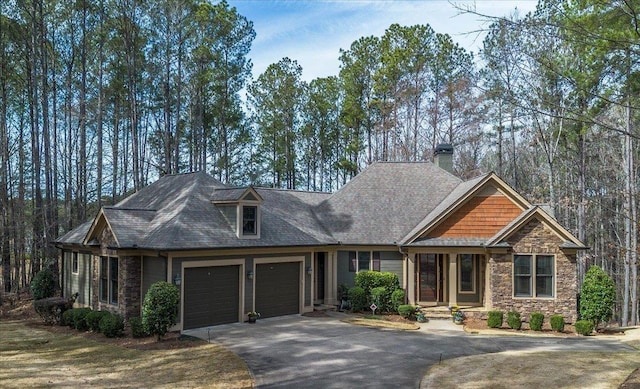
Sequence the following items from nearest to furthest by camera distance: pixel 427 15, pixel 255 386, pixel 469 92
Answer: pixel 427 15 → pixel 255 386 → pixel 469 92

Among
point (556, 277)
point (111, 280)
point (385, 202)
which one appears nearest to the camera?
point (111, 280)

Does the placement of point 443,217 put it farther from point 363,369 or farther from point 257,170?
point 257,170

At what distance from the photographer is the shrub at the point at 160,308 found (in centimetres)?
1423

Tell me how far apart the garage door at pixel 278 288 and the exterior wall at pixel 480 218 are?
6.00 metres

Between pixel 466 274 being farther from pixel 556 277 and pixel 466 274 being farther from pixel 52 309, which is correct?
pixel 52 309

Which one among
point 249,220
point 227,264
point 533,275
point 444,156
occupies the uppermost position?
point 444,156

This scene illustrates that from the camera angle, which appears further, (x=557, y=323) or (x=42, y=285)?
(x=42, y=285)

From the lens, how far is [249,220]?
1788 centimetres

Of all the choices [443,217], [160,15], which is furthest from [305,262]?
[160,15]

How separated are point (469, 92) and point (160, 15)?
20.0 meters

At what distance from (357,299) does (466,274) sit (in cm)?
491

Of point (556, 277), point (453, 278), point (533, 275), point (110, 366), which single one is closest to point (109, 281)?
point (110, 366)

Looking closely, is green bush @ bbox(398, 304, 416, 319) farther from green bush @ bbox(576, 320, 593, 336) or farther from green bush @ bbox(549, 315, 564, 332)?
green bush @ bbox(576, 320, 593, 336)

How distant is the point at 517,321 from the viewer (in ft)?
55.8
